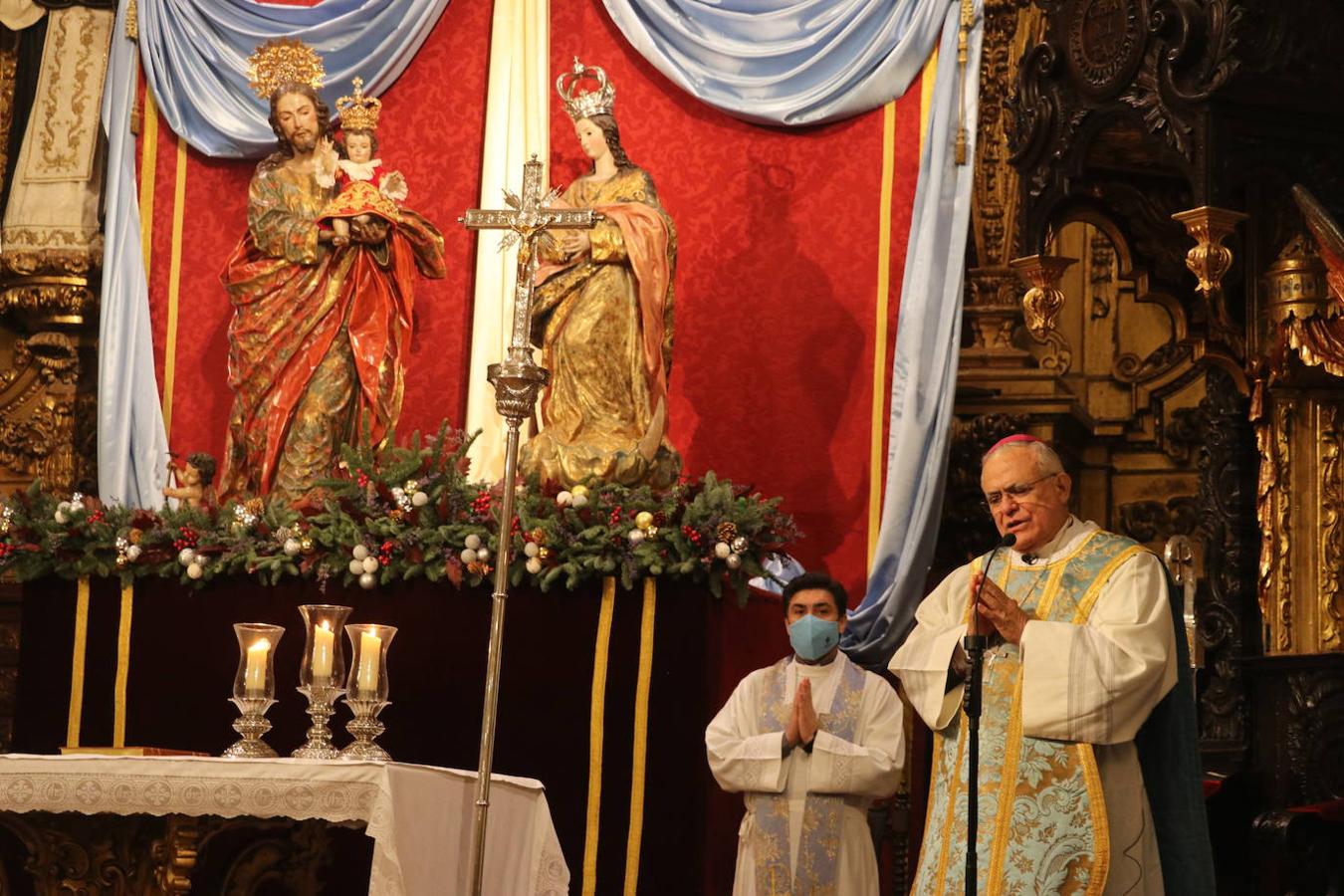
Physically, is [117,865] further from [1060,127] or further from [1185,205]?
[1185,205]

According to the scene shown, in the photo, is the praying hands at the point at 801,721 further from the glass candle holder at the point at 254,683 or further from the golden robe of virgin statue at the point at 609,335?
the glass candle holder at the point at 254,683

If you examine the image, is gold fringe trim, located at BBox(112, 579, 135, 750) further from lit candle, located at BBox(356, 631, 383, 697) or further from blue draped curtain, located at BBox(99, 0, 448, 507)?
lit candle, located at BBox(356, 631, 383, 697)

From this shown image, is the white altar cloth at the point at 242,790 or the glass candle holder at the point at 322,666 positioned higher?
the glass candle holder at the point at 322,666

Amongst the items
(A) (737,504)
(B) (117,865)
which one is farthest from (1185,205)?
(B) (117,865)

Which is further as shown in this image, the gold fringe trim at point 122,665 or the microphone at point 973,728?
the gold fringe trim at point 122,665

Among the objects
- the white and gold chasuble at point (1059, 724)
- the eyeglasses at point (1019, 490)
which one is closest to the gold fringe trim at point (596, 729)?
the white and gold chasuble at point (1059, 724)

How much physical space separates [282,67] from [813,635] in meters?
3.76

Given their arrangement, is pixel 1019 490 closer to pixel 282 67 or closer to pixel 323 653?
pixel 323 653

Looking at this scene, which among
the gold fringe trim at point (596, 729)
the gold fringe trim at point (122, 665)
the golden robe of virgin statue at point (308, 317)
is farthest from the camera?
the golden robe of virgin statue at point (308, 317)

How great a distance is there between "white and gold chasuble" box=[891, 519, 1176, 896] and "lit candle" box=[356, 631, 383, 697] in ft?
5.77

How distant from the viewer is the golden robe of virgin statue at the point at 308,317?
8.68m

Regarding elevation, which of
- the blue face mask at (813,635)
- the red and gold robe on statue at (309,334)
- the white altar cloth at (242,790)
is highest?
the red and gold robe on statue at (309,334)

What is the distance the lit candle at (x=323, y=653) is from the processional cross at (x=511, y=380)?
19.5 inches

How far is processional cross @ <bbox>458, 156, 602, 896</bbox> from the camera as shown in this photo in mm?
6180
